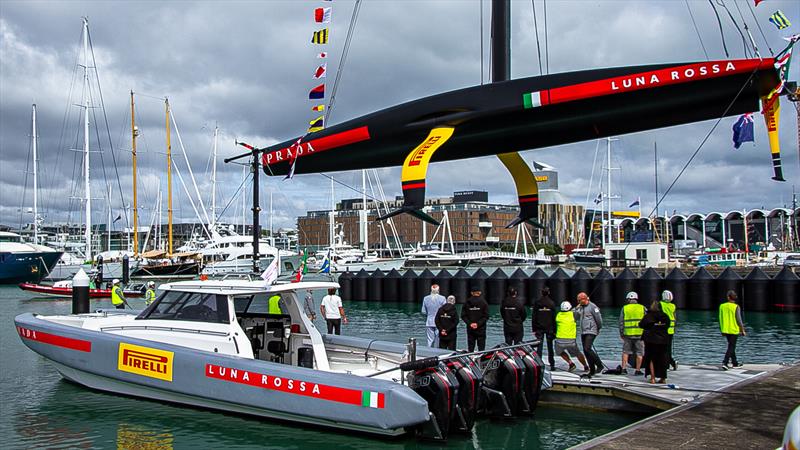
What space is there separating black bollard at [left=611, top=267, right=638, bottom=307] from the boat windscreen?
2419cm

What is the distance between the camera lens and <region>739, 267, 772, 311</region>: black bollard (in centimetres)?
2784

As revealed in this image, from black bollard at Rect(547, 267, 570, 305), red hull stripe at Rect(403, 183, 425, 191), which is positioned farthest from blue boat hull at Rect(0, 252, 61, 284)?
red hull stripe at Rect(403, 183, 425, 191)

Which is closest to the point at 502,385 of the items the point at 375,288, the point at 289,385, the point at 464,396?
the point at 464,396

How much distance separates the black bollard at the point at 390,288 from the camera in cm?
3712

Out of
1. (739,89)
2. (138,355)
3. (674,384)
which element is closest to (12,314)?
(138,355)

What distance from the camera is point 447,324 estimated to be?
1209 cm

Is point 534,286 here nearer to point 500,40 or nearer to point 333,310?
point 333,310

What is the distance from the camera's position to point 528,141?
23.6 feet

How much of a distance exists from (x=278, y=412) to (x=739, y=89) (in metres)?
6.86

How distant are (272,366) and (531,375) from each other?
12.4ft

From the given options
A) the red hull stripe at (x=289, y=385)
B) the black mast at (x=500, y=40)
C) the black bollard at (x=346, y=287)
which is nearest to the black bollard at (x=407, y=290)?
the black bollard at (x=346, y=287)

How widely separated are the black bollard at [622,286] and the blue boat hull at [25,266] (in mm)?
50670

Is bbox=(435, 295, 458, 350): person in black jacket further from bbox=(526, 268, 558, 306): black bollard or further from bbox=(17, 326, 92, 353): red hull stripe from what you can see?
bbox=(526, 268, 558, 306): black bollard

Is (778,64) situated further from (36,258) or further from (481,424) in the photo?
(36,258)
